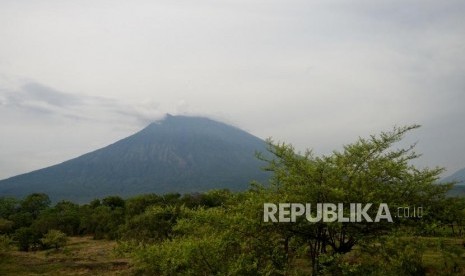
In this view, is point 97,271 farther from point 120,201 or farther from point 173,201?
point 120,201

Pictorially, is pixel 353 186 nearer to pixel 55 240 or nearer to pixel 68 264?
pixel 68 264

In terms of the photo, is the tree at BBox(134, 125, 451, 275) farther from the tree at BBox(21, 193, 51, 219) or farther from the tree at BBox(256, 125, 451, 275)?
the tree at BBox(21, 193, 51, 219)

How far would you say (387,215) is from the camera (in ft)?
44.4

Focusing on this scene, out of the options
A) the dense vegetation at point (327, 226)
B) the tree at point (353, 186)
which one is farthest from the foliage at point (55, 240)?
the tree at point (353, 186)

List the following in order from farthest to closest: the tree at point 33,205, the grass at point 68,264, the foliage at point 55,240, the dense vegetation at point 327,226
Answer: the tree at point 33,205 < the foliage at point 55,240 < the grass at point 68,264 < the dense vegetation at point 327,226

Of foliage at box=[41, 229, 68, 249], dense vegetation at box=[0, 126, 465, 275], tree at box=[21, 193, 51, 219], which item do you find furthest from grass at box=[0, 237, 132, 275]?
tree at box=[21, 193, 51, 219]

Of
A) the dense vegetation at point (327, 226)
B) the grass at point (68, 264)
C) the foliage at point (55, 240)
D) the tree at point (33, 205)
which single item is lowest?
the grass at point (68, 264)

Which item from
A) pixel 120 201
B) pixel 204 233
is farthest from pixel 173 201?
pixel 204 233

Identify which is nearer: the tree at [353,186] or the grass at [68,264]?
the tree at [353,186]

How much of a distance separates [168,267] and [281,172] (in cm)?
500

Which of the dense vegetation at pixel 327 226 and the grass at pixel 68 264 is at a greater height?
the dense vegetation at pixel 327 226

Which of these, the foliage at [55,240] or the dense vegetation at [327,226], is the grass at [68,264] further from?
the dense vegetation at [327,226]

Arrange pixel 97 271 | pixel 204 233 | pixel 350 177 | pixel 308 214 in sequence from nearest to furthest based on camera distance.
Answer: pixel 308 214 → pixel 350 177 → pixel 204 233 → pixel 97 271

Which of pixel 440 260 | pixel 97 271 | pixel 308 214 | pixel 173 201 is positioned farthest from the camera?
pixel 173 201
